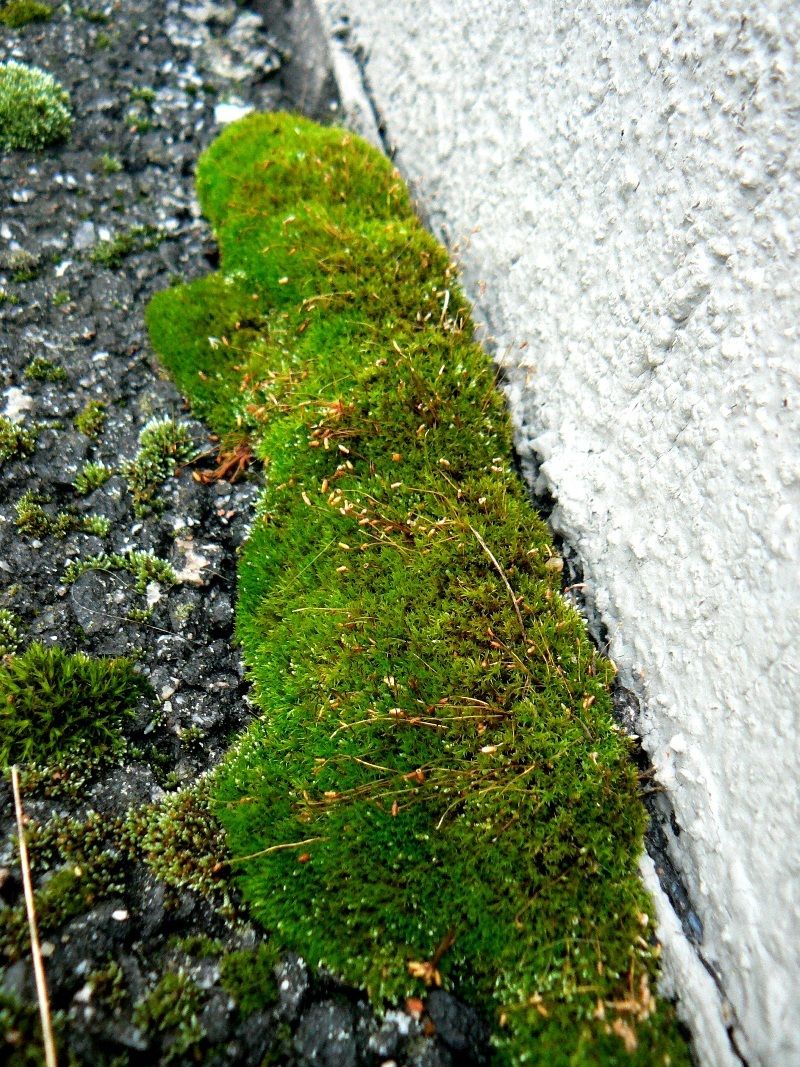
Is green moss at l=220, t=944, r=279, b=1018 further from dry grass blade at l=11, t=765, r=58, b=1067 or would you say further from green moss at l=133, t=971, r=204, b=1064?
dry grass blade at l=11, t=765, r=58, b=1067

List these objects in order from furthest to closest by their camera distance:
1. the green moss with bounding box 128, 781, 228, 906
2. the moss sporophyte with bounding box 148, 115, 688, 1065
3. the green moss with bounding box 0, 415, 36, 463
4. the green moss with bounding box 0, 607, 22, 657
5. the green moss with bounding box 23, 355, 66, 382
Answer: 1. the green moss with bounding box 23, 355, 66, 382
2. the green moss with bounding box 0, 415, 36, 463
3. the green moss with bounding box 0, 607, 22, 657
4. the green moss with bounding box 128, 781, 228, 906
5. the moss sporophyte with bounding box 148, 115, 688, 1065

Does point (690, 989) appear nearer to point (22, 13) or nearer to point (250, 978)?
point (250, 978)

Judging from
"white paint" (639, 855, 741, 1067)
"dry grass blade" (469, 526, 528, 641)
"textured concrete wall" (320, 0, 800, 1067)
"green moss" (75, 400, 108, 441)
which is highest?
"textured concrete wall" (320, 0, 800, 1067)

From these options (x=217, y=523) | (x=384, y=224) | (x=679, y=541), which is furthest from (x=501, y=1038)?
(x=384, y=224)

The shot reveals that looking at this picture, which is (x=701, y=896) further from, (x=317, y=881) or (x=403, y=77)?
(x=403, y=77)

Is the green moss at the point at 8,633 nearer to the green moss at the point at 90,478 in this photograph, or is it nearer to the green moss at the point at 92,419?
the green moss at the point at 90,478

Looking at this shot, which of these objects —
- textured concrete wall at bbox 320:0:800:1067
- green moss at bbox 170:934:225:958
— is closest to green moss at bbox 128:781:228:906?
green moss at bbox 170:934:225:958
